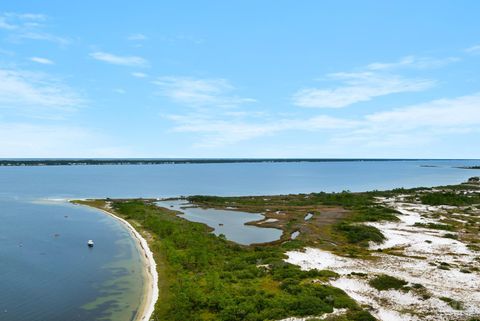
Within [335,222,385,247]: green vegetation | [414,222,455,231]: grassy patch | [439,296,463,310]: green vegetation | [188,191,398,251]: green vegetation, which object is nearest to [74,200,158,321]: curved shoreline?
[188,191,398,251]: green vegetation

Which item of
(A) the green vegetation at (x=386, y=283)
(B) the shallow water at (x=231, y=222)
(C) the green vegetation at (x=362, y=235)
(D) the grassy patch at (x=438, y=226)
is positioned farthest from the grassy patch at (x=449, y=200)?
(A) the green vegetation at (x=386, y=283)

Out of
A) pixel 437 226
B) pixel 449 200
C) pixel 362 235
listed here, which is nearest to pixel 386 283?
pixel 362 235

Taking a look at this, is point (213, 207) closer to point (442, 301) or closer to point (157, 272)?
point (157, 272)

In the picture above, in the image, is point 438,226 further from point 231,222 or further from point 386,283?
point 231,222

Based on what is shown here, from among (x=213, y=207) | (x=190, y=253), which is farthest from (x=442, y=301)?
(x=213, y=207)

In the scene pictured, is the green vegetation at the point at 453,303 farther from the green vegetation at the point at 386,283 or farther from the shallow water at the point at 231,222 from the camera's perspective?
the shallow water at the point at 231,222

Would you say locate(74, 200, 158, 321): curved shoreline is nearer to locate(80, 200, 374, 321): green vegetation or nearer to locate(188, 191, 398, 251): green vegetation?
locate(80, 200, 374, 321): green vegetation
